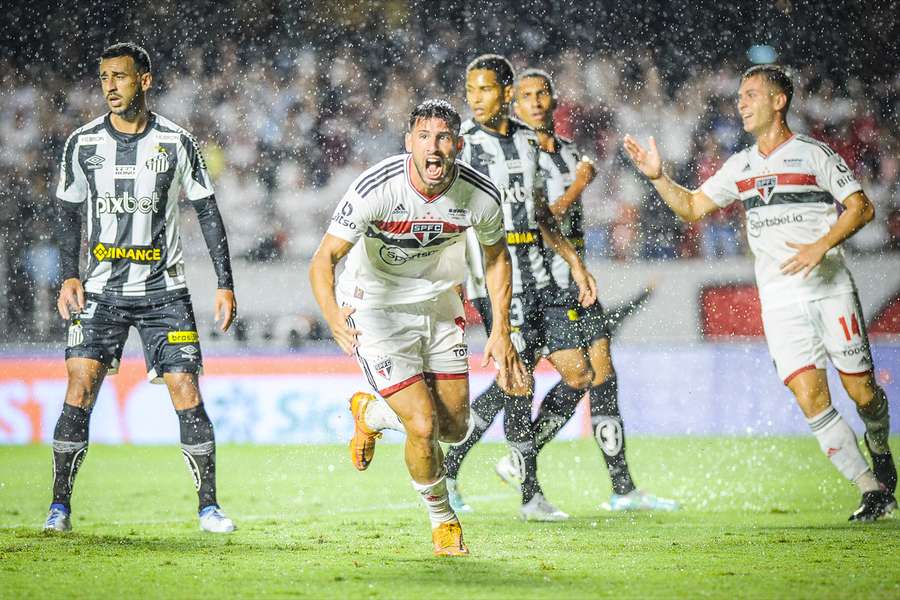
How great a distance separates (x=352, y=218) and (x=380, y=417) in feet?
3.75

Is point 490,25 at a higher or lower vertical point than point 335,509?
higher

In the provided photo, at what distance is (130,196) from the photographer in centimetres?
632

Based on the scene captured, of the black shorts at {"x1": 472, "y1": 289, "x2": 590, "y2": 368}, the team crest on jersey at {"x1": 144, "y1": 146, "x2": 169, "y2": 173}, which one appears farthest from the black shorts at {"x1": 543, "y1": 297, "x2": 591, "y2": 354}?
the team crest on jersey at {"x1": 144, "y1": 146, "x2": 169, "y2": 173}

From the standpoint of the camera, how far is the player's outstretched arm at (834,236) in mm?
6371

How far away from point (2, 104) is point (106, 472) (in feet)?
19.5

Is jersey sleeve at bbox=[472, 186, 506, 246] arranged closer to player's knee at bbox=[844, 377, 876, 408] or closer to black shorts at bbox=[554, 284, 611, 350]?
black shorts at bbox=[554, 284, 611, 350]

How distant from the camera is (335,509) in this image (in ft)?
24.8

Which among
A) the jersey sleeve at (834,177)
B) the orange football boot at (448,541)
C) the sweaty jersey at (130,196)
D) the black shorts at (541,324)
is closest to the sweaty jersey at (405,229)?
the orange football boot at (448,541)

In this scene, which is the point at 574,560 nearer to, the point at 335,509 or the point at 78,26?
the point at 335,509

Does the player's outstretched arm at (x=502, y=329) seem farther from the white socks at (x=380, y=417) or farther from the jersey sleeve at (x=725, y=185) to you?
the jersey sleeve at (x=725, y=185)

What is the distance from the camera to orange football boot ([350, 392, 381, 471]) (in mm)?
5969

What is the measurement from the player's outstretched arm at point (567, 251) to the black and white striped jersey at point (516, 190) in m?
0.11

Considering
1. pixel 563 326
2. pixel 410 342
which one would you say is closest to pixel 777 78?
pixel 563 326

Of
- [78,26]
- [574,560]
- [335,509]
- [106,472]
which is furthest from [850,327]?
[78,26]
